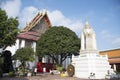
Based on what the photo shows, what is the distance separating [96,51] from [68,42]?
17.0 feet

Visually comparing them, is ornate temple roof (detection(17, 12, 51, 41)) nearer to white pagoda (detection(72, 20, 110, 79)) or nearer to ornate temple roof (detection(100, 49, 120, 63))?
white pagoda (detection(72, 20, 110, 79))

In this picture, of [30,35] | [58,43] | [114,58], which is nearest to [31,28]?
[30,35]

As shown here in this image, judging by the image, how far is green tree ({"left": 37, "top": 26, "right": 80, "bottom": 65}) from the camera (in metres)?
24.5

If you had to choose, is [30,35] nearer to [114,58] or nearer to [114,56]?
[114,58]

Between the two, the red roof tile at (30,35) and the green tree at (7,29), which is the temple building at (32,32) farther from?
the green tree at (7,29)

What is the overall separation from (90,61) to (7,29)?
9311mm

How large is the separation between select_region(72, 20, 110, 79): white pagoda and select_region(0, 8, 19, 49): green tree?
7690 mm

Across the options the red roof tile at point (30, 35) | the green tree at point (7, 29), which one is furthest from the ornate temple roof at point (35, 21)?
the green tree at point (7, 29)

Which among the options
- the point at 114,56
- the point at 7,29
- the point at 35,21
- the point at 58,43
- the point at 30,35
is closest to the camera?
Answer: the point at 7,29

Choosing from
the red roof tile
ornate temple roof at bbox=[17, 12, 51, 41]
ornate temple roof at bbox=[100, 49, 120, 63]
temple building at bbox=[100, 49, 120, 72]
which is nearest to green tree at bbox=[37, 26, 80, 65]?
the red roof tile

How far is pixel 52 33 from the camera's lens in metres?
25.7

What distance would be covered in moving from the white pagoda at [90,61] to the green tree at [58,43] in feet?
11.0

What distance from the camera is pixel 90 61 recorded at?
61.7 feet

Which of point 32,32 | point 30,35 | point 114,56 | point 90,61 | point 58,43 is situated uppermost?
point 32,32
